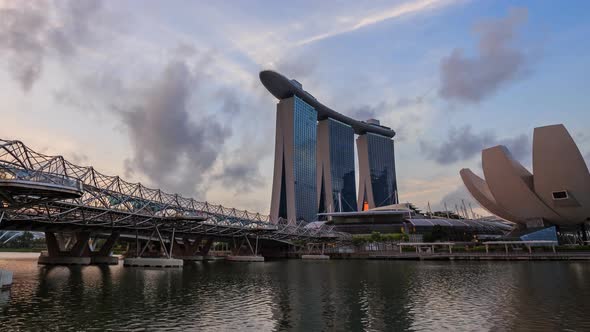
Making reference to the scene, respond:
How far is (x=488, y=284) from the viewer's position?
32000 millimetres

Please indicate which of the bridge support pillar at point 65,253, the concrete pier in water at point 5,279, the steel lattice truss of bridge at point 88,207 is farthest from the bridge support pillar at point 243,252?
the concrete pier in water at point 5,279

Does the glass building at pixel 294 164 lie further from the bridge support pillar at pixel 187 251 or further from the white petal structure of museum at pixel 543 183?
the white petal structure of museum at pixel 543 183

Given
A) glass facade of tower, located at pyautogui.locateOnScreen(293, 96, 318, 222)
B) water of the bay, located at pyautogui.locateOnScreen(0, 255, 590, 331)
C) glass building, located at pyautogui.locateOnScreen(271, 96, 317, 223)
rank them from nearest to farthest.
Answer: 1. water of the bay, located at pyautogui.locateOnScreen(0, 255, 590, 331)
2. glass building, located at pyautogui.locateOnScreen(271, 96, 317, 223)
3. glass facade of tower, located at pyautogui.locateOnScreen(293, 96, 318, 222)

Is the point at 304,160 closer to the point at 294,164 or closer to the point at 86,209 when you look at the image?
the point at 294,164

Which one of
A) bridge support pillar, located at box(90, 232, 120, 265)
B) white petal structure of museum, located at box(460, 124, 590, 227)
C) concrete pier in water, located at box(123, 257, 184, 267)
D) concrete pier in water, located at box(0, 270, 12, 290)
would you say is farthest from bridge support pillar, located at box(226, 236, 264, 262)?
concrete pier in water, located at box(0, 270, 12, 290)

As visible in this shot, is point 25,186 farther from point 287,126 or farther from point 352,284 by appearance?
point 287,126

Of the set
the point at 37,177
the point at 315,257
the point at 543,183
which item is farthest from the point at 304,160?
the point at 37,177

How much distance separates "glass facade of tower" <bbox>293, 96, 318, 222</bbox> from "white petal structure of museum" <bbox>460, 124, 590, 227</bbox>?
89.1m

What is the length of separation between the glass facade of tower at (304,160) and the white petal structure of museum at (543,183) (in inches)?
3506

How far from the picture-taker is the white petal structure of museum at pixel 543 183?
71.5 metres

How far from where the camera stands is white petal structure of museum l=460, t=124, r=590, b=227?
7150 cm

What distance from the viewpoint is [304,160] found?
589ft

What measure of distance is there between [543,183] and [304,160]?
11181 centimetres

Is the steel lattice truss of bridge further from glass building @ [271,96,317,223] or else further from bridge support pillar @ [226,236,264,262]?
glass building @ [271,96,317,223]
